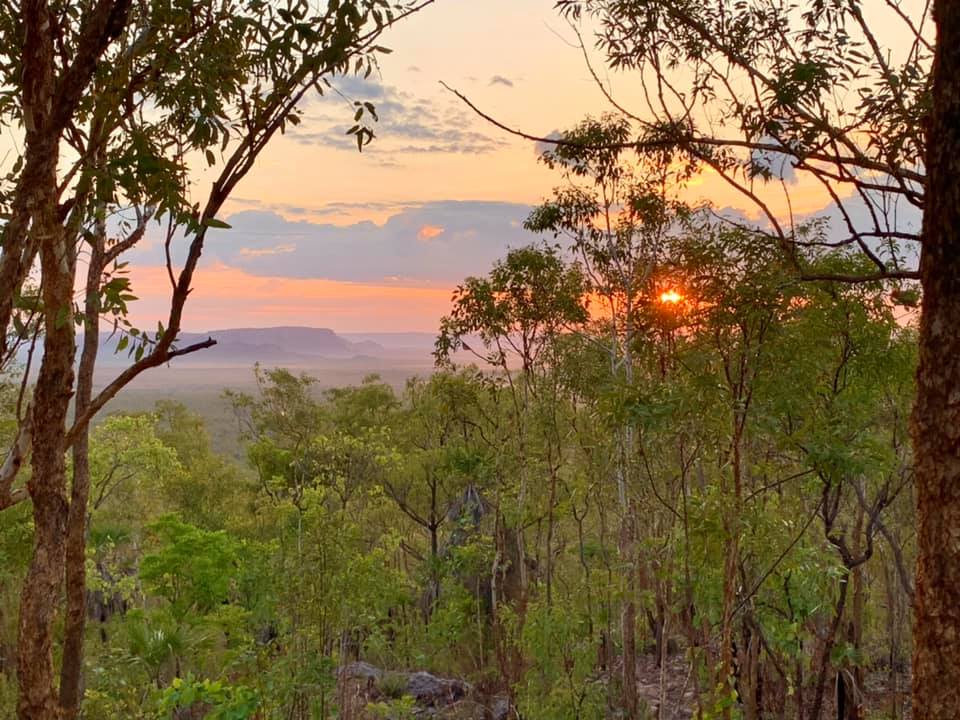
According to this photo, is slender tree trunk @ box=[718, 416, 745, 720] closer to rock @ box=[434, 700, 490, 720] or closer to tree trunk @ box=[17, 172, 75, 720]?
tree trunk @ box=[17, 172, 75, 720]

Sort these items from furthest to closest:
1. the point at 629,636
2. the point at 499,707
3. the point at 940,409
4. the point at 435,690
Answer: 1. the point at 435,690
2. the point at 499,707
3. the point at 629,636
4. the point at 940,409

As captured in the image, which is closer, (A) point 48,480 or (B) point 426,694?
(A) point 48,480

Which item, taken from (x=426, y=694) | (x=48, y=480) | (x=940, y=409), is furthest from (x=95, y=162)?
(x=426, y=694)

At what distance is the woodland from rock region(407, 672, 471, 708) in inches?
2.3

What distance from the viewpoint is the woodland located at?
9.09ft

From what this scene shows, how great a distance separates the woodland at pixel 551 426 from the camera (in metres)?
2.77

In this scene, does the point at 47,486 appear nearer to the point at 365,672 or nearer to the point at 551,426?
the point at 551,426

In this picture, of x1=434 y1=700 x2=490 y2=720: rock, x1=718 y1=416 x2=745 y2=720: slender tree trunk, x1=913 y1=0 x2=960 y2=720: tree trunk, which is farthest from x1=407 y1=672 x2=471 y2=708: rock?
x1=913 y1=0 x2=960 y2=720: tree trunk

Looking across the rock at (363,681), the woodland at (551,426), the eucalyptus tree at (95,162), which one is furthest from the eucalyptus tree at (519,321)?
the eucalyptus tree at (95,162)

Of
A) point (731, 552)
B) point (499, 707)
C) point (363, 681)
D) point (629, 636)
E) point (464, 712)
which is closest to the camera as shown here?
point (731, 552)

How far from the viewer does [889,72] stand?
4.25 m

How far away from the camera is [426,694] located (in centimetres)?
1572

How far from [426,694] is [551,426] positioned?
6671 millimetres

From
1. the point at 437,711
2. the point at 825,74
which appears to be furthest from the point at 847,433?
the point at 437,711
